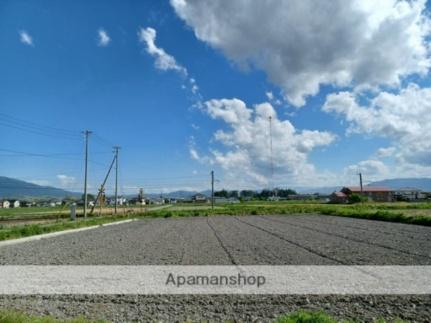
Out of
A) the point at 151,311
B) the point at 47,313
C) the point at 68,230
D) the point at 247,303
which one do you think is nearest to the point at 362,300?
the point at 247,303

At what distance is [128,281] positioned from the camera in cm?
830

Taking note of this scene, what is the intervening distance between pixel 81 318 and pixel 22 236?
58.0 feet

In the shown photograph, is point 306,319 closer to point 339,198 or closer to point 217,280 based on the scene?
point 217,280

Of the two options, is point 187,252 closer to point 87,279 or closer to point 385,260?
point 87,279

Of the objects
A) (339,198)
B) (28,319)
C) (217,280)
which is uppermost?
(339,198)

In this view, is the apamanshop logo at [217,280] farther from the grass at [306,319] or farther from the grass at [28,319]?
the grass at [28,319]

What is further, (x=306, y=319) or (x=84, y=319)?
(x=84, y=319)

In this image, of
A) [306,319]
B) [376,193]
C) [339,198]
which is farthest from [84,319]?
[376,193]

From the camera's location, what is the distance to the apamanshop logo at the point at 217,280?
25.8 ft

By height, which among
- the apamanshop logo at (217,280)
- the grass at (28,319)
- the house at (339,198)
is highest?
the house at (339,198)

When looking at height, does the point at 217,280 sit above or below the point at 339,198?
below

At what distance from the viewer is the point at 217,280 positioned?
8.23m

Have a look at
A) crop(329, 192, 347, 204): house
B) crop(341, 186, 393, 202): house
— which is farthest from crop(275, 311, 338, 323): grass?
crop(341, 186, 393, 202): house

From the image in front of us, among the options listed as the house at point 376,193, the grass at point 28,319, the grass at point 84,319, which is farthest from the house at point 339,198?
the grass at point 28,319
